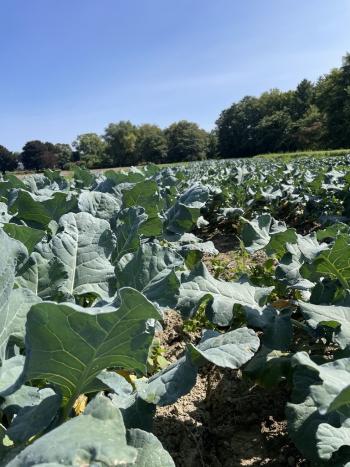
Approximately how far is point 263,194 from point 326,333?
17.2 feet

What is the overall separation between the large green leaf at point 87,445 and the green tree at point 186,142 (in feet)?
239

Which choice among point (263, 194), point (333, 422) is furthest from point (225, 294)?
point (263, 194)

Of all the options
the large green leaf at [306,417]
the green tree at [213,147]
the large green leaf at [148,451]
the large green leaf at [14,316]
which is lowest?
the large green leaf at [306,417]

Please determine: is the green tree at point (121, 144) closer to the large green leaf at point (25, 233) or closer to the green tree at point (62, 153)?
the green tree at point (62, 153)

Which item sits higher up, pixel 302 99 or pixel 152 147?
pixel 302 99

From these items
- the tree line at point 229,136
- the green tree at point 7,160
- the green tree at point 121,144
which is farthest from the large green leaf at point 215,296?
the green tree at point 121,144

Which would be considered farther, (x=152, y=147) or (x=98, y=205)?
(x=152, y=147)

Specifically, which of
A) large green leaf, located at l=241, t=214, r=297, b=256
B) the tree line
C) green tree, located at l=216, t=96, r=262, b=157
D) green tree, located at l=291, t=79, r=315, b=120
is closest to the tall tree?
the tree line

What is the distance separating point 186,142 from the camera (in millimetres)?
76500

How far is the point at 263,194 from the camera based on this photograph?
6863 mm

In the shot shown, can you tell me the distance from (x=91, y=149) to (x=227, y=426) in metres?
84.5

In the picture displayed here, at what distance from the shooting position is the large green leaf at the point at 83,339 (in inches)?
32.4

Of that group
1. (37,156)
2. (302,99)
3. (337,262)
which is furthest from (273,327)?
(302,99)

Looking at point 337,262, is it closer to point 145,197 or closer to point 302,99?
point 145,197
